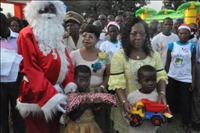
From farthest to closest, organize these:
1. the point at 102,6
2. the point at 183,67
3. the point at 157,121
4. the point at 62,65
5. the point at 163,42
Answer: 1. the point at 102,6
2. the point at 163,42
3. the point at 183,67
4. the point at 62,65
5. the point at 157,121

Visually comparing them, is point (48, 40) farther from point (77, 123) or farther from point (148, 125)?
point (148, 125)

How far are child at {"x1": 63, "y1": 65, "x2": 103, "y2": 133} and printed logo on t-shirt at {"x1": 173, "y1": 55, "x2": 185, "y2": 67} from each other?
2.19 m

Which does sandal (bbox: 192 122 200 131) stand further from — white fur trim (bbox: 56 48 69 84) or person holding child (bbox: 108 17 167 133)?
white fur trim (bbox: 56 48 69 84)

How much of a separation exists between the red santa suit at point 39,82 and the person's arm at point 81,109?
181 mm

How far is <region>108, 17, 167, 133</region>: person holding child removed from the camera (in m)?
2.47

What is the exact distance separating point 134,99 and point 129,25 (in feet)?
2.77

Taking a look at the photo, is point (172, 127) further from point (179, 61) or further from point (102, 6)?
point (102, 6)

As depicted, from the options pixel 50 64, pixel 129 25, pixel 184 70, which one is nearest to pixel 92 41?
pixel 129 25

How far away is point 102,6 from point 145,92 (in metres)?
34.0

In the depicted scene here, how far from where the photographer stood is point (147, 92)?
7.98 ft

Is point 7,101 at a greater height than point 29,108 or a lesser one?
lesser

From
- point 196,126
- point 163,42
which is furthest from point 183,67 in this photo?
point 196,126

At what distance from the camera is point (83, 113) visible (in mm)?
2451

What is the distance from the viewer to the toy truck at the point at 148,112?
218 cm
